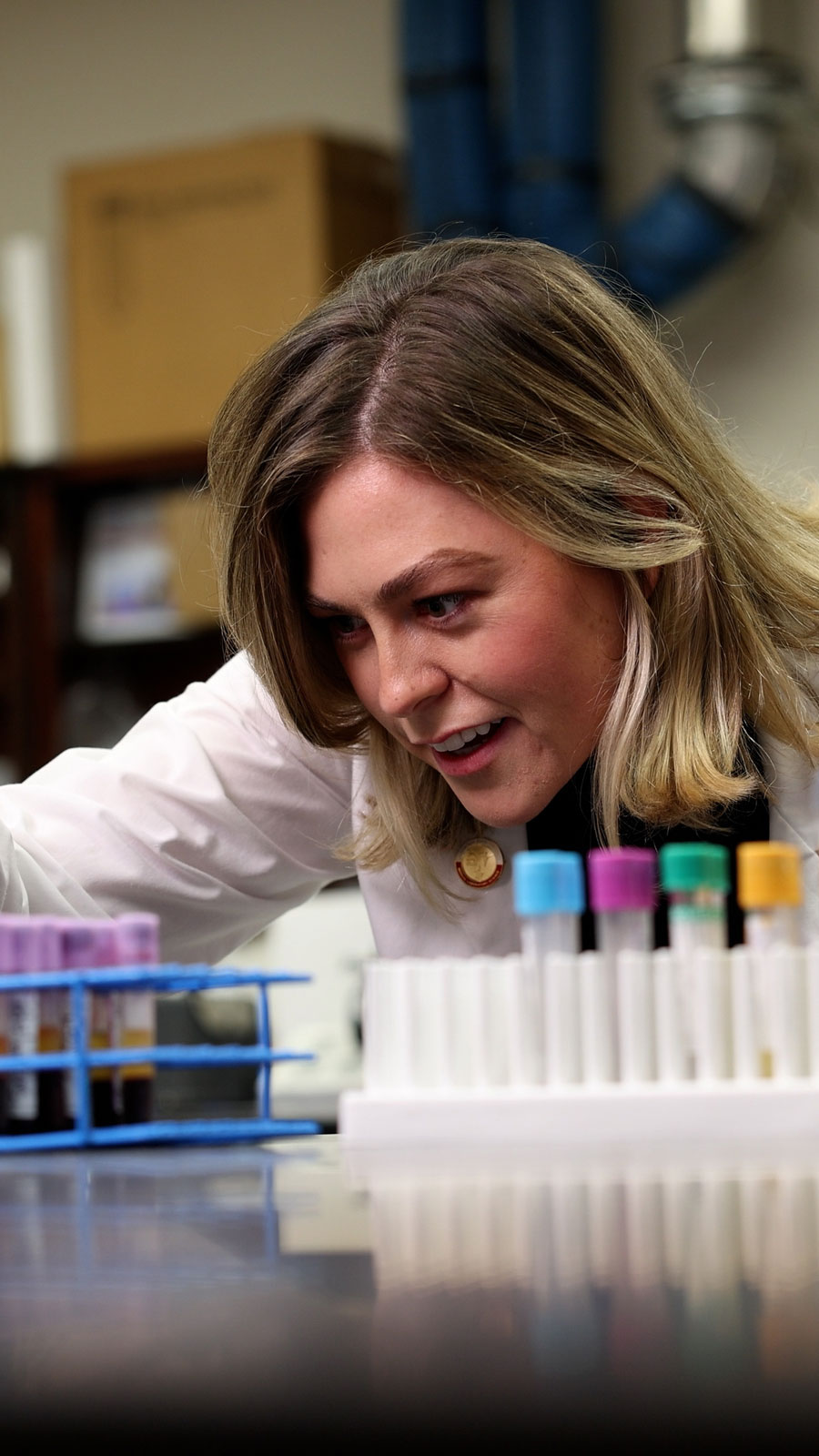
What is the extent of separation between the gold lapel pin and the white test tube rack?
0.55 m

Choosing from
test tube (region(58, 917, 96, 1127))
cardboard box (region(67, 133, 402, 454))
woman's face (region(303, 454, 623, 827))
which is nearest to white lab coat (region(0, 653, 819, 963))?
woman's face (region(303, 454, 623, 827))

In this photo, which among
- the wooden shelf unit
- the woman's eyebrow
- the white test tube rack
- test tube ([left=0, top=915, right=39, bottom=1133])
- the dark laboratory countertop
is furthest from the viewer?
the wooden shelf unit

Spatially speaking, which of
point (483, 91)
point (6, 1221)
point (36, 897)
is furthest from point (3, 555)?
point (6, 1221)

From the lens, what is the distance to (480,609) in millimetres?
1336

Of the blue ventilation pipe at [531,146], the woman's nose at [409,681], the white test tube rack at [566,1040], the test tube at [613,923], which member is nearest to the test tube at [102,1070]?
the white test tube rack at [566,1040]

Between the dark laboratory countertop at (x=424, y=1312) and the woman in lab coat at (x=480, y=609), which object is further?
the woman in lab coat at (x=480, y=609)

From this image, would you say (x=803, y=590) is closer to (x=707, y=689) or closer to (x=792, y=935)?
(x=707, y=689)

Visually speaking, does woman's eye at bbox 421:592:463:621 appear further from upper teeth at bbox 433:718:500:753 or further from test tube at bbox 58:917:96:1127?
test tube at bbox 58:917:96:1127

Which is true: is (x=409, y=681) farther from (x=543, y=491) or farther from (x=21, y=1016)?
(x=21, y=1016)

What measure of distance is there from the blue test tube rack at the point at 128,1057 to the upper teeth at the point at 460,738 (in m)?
0.38

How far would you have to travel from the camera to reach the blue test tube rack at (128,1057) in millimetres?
959

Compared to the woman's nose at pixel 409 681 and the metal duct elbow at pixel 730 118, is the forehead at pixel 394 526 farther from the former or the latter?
the metal duct elbow at pixel 730 118

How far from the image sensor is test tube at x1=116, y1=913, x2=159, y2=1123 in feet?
3.31

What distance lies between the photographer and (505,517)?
1327 millimetres
